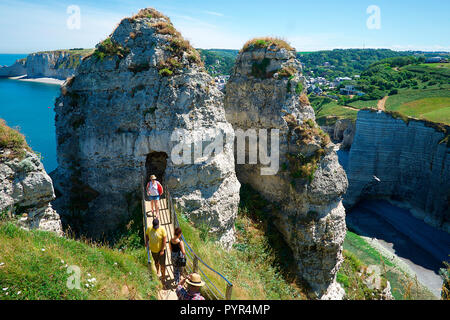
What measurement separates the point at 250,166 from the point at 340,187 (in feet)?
18.8

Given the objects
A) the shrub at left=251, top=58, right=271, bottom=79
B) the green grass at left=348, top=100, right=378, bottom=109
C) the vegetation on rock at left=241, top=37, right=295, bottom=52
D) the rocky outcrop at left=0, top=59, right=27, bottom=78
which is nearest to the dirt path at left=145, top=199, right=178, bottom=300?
the shrub at left=251, top=58, right=271, bottom=79

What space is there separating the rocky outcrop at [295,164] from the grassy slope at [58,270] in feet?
34.0

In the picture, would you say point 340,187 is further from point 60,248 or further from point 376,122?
point 376,122

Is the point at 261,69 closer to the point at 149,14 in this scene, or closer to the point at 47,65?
the point at 149,14

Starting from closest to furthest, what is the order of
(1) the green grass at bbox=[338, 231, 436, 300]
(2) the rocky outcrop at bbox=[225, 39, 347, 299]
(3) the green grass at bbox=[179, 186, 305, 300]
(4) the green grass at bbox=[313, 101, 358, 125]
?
(3) the green grass at bbox=[179, 186, 305, 300] < (2) the rocky outcrop at bbox=[225, 39, 347, 299] < (1) the green grass at bbox=[338, 231, 436, 300] < (4) the green grass at bbox=[313, 101, 358, 125]

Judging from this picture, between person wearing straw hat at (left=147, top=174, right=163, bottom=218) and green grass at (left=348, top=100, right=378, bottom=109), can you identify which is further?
green grass at (left=348, top=100, right=378, bottom=109)

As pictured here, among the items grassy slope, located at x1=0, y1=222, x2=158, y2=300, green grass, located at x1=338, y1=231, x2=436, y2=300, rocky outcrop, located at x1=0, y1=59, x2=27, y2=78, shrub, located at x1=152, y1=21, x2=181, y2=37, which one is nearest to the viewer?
grassy slope, located at x1=0, y1=222, x2=158, y2=300

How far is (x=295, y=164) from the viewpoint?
16406mm

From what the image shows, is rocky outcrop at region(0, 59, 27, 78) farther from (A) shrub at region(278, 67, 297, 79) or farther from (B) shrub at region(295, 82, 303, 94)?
(B) shrub at region(295, 82, 303, 94)

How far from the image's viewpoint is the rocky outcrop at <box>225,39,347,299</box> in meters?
15.8

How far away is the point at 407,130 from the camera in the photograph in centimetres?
3506

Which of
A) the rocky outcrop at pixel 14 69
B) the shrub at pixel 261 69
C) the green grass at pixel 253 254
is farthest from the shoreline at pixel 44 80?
the green grass at pixel 253 254

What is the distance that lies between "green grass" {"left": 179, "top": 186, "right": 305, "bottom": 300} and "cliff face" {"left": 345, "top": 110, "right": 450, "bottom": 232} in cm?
2418
